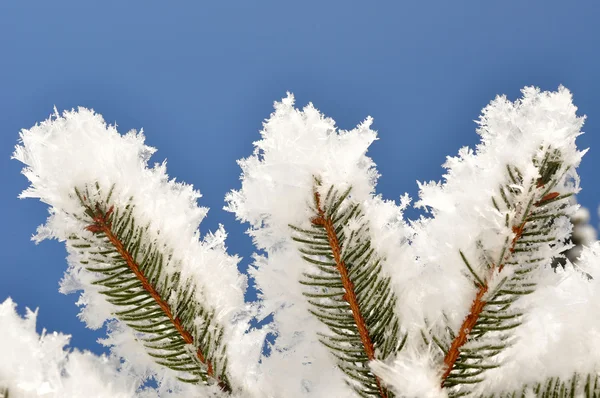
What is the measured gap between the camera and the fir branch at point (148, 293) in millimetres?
1099

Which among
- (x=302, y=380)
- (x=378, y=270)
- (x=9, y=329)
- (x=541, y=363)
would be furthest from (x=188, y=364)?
(x=541, y=363)

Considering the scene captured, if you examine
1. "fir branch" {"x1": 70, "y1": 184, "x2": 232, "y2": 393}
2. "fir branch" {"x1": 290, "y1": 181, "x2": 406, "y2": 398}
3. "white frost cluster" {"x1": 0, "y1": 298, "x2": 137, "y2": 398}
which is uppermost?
"fir branch" {"x1": 290, "y1": 181, "x2": 406, "y2": 398}

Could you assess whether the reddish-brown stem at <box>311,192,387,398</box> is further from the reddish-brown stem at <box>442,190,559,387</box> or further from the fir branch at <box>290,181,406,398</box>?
the reddish-brown stem at <box>442,190,559,387</box>

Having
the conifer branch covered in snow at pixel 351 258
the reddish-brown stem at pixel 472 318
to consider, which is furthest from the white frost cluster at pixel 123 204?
the reddish-brown stem at pixel 472 318

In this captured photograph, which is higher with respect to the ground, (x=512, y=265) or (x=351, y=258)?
(x=512, y=265)

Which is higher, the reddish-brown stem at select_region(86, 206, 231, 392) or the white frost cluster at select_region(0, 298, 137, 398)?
the reddish-brown stem at select_region(86, 206, 231, 392)

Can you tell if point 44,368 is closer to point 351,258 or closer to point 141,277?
point 141,277

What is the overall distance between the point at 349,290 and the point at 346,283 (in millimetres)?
19

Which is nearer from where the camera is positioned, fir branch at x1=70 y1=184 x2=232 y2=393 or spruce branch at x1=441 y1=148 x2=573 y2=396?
spruce branch at x1=441 y1=148 x2=573 y2=396

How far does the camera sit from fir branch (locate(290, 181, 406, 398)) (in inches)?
42.5

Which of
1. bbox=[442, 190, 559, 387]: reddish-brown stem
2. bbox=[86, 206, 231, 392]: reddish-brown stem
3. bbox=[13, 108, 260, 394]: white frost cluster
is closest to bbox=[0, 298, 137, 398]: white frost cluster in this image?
bbox=[13, 108, 260, 394]: white frost cluster

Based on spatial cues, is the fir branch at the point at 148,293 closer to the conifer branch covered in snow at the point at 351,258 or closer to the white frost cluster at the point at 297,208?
the conifer branch covered in snow at the point at 351,258

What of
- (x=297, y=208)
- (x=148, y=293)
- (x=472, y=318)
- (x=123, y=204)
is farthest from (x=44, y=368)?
(x=472, y=318)

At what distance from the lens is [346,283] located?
1123 mm
